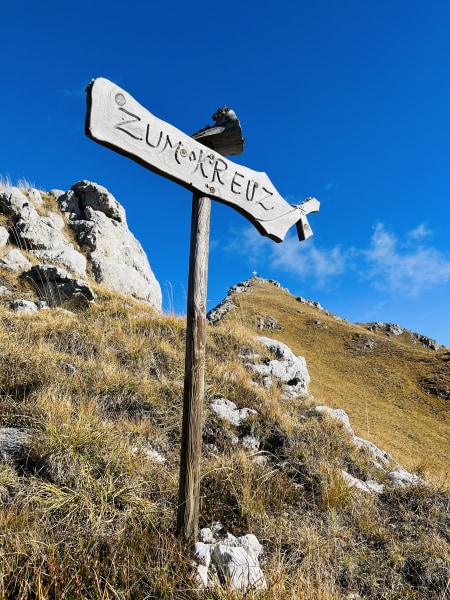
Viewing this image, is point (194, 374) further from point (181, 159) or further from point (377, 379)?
point (377, 379)

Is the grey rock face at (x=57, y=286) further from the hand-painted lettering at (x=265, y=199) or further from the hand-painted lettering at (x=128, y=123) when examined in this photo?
the hand-painted lettering at (x=128, y=123)

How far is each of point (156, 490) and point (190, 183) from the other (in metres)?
2.85

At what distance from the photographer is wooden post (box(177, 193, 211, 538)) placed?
2.69m

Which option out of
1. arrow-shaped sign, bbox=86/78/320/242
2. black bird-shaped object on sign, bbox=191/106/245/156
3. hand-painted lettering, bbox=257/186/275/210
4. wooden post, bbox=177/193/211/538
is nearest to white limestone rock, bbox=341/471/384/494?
wooden post, bbox=177/193/211/538

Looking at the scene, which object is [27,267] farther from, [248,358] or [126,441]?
[126,441]

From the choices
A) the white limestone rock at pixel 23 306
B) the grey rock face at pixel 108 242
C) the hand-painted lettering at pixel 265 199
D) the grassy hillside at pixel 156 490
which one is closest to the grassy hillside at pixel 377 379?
the grey rock face at pixel 108 242

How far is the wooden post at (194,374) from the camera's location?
269cm

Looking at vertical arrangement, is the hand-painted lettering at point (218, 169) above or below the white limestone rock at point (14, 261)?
below

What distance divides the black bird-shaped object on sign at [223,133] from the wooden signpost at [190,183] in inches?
2.8

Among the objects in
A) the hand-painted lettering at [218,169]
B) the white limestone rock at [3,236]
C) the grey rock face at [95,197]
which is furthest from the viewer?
the grey rock face at [95,197]

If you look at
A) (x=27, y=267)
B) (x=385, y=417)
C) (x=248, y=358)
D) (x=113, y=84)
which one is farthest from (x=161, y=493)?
(x=385, y=417)

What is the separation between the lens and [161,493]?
10.9 ft

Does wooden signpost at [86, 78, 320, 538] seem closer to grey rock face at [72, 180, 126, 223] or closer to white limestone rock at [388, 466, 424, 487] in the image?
white limestone rock at [388, 466, 424, 487]

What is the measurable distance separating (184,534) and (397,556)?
6.50ft
